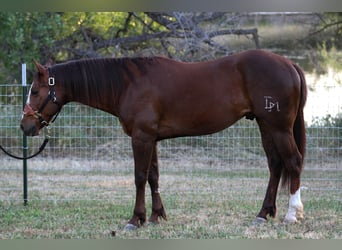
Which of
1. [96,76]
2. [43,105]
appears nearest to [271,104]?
[96,76]

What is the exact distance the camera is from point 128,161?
9500 mm

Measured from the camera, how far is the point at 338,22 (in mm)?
11961

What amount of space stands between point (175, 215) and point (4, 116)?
3741 millimetres

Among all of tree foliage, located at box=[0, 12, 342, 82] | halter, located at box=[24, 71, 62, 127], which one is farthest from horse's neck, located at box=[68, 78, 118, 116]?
tree foliage, located at box=[0, 12, 342, 82]

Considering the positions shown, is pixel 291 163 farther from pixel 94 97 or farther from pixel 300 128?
pixel 94 97

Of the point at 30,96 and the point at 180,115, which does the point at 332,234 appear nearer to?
the point at 180,115

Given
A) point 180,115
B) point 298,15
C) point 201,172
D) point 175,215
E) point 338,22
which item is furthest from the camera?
point 298,15

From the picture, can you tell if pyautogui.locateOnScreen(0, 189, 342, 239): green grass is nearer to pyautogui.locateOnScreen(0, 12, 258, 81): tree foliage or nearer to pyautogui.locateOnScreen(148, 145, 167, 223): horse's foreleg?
pyautogui.locateOnScreen(148, 145, 167, 223): horse's foreleg

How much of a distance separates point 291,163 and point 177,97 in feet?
4.05

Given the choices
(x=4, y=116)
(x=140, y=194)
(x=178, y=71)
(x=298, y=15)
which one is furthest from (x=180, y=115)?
(x=298, y=15)

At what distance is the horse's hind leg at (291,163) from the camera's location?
232 inches

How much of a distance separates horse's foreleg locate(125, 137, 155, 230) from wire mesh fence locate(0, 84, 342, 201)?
65.3 inches

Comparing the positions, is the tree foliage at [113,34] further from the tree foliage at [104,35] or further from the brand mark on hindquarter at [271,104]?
the brand mark on hindquarter at [271,104]

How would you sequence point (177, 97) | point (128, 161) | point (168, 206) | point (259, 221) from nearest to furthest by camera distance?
point (177, 97), point (259, 221), point (168, 206), point (128, 161)
